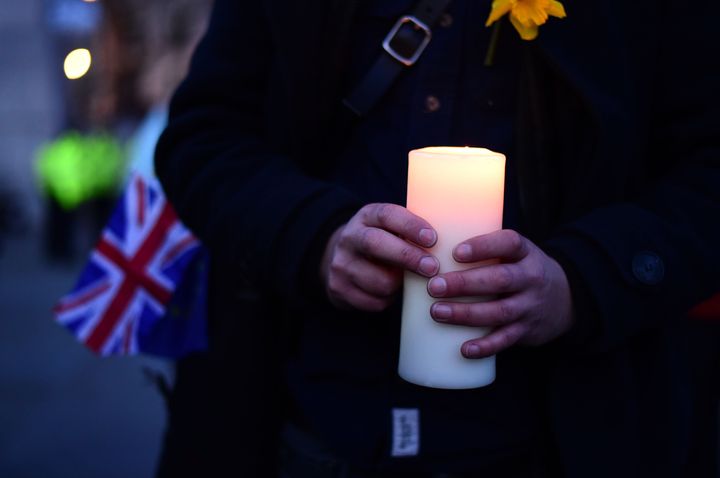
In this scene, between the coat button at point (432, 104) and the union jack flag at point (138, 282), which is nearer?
the coat button at point (432, 104)

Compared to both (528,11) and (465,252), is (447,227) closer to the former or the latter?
(465,252)

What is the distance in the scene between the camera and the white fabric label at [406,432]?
1398 millimetres

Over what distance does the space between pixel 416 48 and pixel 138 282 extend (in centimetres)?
108

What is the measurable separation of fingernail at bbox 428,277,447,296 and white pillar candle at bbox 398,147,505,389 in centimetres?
3

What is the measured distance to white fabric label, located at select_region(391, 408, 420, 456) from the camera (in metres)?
1.40

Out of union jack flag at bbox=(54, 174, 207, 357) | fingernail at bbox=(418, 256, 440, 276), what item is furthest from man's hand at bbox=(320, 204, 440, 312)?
union jack flag at bbox=(54, 174, 207, 357)

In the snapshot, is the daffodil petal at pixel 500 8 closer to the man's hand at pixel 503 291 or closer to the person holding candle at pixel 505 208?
the person holding candle at pixel 505 208

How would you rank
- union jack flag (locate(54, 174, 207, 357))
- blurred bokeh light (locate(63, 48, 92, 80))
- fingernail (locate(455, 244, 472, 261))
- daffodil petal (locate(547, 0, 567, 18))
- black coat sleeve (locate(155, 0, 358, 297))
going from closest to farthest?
fingernail (locate(455, 244, 472, 261))
daffodil petal (locate(547, 0, 567, 18))
black coat sleeve (locate(155, 0, 358, 297))
blurred bokeh light (locate(63, 48, 92, 80))
union jack flag (locate(54, 174, 207, 357))

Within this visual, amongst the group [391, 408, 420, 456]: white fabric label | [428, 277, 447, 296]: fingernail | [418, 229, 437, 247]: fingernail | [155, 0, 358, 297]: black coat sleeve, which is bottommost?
[391, 408, 420, 456]: white fabric label

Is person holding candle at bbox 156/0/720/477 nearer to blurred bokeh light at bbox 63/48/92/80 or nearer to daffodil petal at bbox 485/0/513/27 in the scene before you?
daffodil petal at bbox 485/0/513/27

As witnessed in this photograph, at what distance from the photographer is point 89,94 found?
577 inches

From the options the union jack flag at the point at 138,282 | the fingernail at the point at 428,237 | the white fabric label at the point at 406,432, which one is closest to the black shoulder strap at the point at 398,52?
the fingernail at the point at 428,237

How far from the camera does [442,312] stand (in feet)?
3.59

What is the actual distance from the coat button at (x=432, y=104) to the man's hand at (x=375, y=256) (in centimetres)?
26
